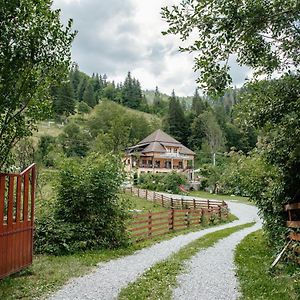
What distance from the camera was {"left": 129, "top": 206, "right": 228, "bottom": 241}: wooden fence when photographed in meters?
15.2

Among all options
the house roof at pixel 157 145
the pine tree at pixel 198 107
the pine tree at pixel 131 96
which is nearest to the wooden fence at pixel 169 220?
the house roof at pixel 157 145

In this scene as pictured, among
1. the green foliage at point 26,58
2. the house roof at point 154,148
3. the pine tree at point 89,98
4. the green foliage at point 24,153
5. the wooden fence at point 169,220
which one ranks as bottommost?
the wooden fence at point 169,220

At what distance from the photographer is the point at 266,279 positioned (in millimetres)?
7082

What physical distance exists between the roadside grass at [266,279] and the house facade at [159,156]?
154 ft

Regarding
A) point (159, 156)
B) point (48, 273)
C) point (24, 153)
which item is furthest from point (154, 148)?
point (48, 273)

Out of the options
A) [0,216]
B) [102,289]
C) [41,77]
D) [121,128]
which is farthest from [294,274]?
[121,128]

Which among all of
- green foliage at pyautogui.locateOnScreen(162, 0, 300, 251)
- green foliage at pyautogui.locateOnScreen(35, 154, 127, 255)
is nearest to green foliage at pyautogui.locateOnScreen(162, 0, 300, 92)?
green foliage at pyautogui.locateOnScreen(162, 0, 300, 251)

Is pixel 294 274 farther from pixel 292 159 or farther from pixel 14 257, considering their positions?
pixel 14 257

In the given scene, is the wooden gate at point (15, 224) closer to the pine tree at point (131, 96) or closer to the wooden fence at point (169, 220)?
the wooden fence at point (169, 220)

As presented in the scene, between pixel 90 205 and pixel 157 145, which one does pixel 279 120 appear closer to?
pixel 90 205

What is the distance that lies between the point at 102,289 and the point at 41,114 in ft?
13.1

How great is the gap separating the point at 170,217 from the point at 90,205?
770 centimetres

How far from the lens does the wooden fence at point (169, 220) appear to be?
596 inches

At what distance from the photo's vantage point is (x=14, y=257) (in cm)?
753
